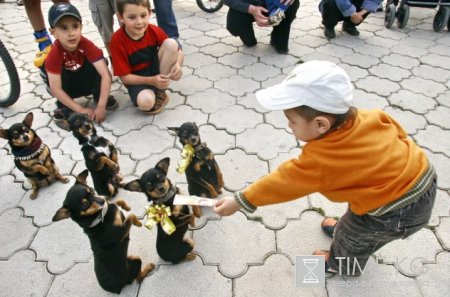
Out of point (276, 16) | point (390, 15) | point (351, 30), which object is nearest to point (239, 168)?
point (276, 16)

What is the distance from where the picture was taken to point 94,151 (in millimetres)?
1983

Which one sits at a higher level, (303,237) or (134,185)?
(134,185)

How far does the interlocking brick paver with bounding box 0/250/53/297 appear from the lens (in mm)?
1775

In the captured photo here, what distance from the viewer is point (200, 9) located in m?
4.95

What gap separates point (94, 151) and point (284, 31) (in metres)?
2.45

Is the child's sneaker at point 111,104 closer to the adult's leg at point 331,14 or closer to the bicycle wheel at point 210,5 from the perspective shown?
the bicycle wheel at point 210,5

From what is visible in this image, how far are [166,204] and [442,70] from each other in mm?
3116

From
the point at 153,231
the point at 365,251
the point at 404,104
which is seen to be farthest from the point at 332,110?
the point at 404,104

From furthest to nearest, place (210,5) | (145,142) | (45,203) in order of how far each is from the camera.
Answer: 1. (210,5)
2. (145,142)
3. (45,203)

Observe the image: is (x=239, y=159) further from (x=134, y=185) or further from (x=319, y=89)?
(x=319, y=89)

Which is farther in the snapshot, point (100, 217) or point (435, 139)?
point (435, 139)

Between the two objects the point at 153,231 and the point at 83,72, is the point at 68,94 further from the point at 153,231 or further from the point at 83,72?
the point at 153,231

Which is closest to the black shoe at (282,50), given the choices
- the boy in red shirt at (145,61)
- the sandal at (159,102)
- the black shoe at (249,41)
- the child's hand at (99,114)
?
the black shoe at (249,41)

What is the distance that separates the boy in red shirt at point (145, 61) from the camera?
2.74 meters
